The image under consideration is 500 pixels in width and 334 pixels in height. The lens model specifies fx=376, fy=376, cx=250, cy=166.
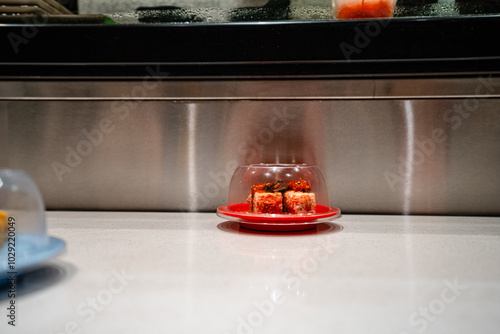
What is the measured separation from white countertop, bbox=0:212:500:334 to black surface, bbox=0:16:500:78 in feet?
1.59

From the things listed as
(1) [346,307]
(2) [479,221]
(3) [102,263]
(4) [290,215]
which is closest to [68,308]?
(3) [102,263]

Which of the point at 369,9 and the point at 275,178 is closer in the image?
the point at 369,9

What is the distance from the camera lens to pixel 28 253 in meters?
0.61

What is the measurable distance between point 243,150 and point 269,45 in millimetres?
392

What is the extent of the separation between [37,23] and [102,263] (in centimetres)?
79

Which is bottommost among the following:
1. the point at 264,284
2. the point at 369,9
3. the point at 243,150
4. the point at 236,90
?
the point at 264,284

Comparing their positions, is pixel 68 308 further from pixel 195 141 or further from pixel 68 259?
pixel 195 141

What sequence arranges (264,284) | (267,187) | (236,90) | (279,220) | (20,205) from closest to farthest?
1. (264,284)
2. (20,205)
3. (279,220)
4. (267,187)
5. (236,90)

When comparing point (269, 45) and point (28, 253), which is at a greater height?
point (269, 45)

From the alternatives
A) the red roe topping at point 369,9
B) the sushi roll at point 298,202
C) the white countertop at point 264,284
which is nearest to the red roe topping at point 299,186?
the sushi roll at point 298,202

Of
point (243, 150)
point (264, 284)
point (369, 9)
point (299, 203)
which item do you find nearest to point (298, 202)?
point (299, 203)

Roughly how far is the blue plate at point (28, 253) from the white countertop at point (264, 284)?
0.12 feet

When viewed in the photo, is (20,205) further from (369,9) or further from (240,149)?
(369,9)

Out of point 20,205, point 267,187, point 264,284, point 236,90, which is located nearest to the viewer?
point 264,284
